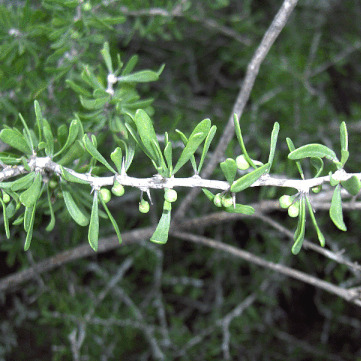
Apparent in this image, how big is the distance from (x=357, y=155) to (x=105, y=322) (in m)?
1.39

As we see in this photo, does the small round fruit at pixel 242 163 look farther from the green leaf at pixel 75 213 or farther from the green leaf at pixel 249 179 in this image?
the green leaf at pixel 75 213

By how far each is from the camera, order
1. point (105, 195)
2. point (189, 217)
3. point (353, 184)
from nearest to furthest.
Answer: point (353, 184), point (105, 195), point (189, 217)

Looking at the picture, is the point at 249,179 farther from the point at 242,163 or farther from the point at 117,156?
the point at 117,156

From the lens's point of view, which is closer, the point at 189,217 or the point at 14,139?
the point at 14,139

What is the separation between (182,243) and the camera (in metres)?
2.31

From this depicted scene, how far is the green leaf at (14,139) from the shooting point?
2.09ft

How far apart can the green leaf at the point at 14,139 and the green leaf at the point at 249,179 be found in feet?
1.16

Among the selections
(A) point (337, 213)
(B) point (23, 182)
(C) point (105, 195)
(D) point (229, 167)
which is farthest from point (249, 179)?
(B) point (23, 182)

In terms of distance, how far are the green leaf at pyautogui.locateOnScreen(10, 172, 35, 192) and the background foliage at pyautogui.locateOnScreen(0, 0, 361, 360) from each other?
0.25 metres

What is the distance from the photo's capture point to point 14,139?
67 centimetres

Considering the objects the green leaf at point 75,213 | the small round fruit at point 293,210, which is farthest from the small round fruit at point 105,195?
the small round fruit at point 293,210

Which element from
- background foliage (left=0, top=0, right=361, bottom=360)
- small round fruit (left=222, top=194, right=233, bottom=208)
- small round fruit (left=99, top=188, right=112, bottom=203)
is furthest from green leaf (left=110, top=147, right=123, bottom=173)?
background foliage (left=0, top=0, right=361, bottom=360)

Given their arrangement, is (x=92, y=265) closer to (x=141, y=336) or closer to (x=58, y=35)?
(x=141, y=336)

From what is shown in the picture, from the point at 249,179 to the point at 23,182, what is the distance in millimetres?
362
